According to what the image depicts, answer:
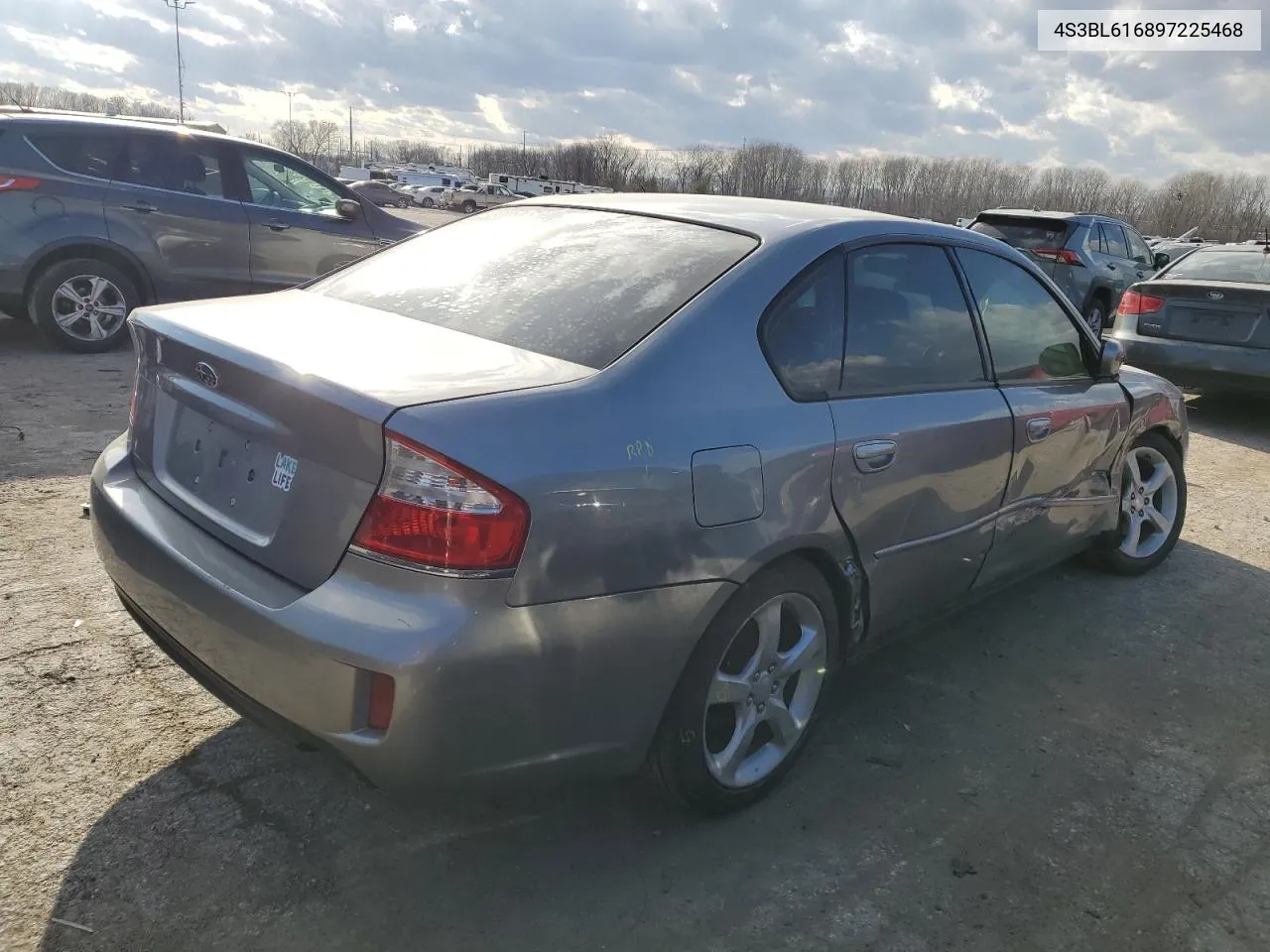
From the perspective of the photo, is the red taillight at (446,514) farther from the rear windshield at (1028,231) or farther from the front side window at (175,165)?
the rear windshield at (1028,231)

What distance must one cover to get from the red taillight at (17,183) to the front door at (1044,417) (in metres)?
6.49

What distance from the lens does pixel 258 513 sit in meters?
2.13

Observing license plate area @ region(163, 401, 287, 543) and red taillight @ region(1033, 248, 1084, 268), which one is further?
red taillight @ region(1033, 248, 1084, 268)

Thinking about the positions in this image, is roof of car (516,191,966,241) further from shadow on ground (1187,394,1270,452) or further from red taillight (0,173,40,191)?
shadow on ground (1187,394,1270,452)

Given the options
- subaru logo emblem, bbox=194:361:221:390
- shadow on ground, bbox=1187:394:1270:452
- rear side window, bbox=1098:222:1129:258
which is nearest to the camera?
subaru logo emblem, bbox=194:361:221:390

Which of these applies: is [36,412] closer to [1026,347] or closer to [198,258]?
[198,258]

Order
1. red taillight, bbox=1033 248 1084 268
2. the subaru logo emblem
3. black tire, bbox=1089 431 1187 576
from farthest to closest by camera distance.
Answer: red taillight, bbox=1033 248 1084 268 → black tire, bbox=1089 431 1187 576 → the subaru logo emblem

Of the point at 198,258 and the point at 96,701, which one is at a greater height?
the point at 198,258

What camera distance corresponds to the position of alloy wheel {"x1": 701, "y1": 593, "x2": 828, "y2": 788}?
246 centimetres

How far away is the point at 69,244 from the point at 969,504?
261 inches

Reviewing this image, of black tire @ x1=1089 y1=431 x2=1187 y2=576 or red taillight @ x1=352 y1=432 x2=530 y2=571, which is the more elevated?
red taillight @ x1=352 y1=432 x2=530 y2=571

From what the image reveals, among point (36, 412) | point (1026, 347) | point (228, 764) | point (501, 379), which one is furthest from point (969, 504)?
point (36, 412)

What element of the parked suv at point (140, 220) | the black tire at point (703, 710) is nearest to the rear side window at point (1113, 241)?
the parked suv at point (140, 220)

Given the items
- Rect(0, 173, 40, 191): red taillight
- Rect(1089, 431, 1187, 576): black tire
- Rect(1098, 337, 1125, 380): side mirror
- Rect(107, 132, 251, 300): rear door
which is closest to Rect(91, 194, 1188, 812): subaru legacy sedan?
Rect(1098, 337, 1125, 380): side mirror
